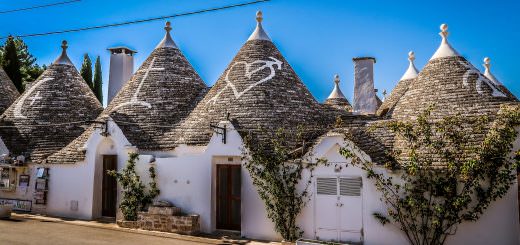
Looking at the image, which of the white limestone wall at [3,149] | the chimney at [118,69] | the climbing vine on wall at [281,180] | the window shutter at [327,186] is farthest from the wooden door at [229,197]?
the white limestone wall at [3,149]

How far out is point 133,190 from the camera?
44.6 ft

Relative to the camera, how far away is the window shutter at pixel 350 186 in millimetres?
10758

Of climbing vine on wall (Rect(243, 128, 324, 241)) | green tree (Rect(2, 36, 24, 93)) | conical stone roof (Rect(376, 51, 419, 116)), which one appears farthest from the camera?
green tree (Rect(2, 36, 24, 93))

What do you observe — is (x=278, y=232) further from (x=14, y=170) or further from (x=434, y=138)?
(x=14, y=170)

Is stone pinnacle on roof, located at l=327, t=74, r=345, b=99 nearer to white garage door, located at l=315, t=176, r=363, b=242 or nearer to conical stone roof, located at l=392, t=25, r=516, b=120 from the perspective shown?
conical stone roof, located at l=392, t=25, r=516, b=120

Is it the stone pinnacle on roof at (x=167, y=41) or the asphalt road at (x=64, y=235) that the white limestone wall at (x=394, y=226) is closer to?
the asphalt road at (x=64, y=235)

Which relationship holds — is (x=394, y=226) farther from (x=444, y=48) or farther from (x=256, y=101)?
(x=444, y=48)

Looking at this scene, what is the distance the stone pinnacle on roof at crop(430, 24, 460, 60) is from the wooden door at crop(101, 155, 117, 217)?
40.9 ft

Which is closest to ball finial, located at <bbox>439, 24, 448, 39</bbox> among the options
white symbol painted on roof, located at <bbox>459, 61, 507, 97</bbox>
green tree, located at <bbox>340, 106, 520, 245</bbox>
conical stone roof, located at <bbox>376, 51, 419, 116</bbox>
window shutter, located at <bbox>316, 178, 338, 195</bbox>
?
white symbol painted on roof, located at <bbox>459, 61, 507, 97</bbox>

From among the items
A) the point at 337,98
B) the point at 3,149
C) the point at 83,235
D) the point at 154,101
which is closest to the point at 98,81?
the point at 3,149

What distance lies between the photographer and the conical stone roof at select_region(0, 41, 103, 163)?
56.6 ft

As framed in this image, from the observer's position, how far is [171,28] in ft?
61.2

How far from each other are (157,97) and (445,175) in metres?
11.2

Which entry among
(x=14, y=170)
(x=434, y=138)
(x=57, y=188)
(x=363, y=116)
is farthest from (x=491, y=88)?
(x=14, y=170)
